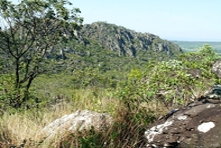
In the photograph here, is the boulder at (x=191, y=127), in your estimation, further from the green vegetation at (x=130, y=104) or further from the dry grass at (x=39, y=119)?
the dry grass at (x=39, y=119)

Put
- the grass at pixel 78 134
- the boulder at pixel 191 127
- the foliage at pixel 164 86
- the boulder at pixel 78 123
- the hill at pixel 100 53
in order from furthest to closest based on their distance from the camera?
1. the hill at pixel 100 53
2. the foliage at pixel 164 86
3. the boulder at pixel 78 123
4. the grass at pixel 78 134
5. the boulder at pixel 191 127

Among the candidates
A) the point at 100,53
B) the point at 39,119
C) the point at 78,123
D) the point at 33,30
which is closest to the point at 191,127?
the point at 78,123

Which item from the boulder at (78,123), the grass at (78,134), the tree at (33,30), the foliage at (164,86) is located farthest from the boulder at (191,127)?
the tree at (33,30)

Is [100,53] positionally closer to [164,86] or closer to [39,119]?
[39,119]

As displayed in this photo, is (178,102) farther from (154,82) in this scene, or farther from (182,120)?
(182,120)

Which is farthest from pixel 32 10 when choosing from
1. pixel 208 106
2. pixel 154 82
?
pixel 208 106

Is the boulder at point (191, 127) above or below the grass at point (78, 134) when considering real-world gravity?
above

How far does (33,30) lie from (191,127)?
58.6ft

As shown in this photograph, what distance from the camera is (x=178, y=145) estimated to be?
3277 mm

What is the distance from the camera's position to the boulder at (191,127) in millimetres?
3152

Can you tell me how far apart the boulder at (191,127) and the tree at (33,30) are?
1572 centimetres

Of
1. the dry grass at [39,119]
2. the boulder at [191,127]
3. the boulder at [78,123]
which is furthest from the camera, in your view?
the boulder at [78,123]

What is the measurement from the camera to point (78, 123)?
14.1 ft

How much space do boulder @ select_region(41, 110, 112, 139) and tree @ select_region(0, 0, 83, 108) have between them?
1450 centimetres
